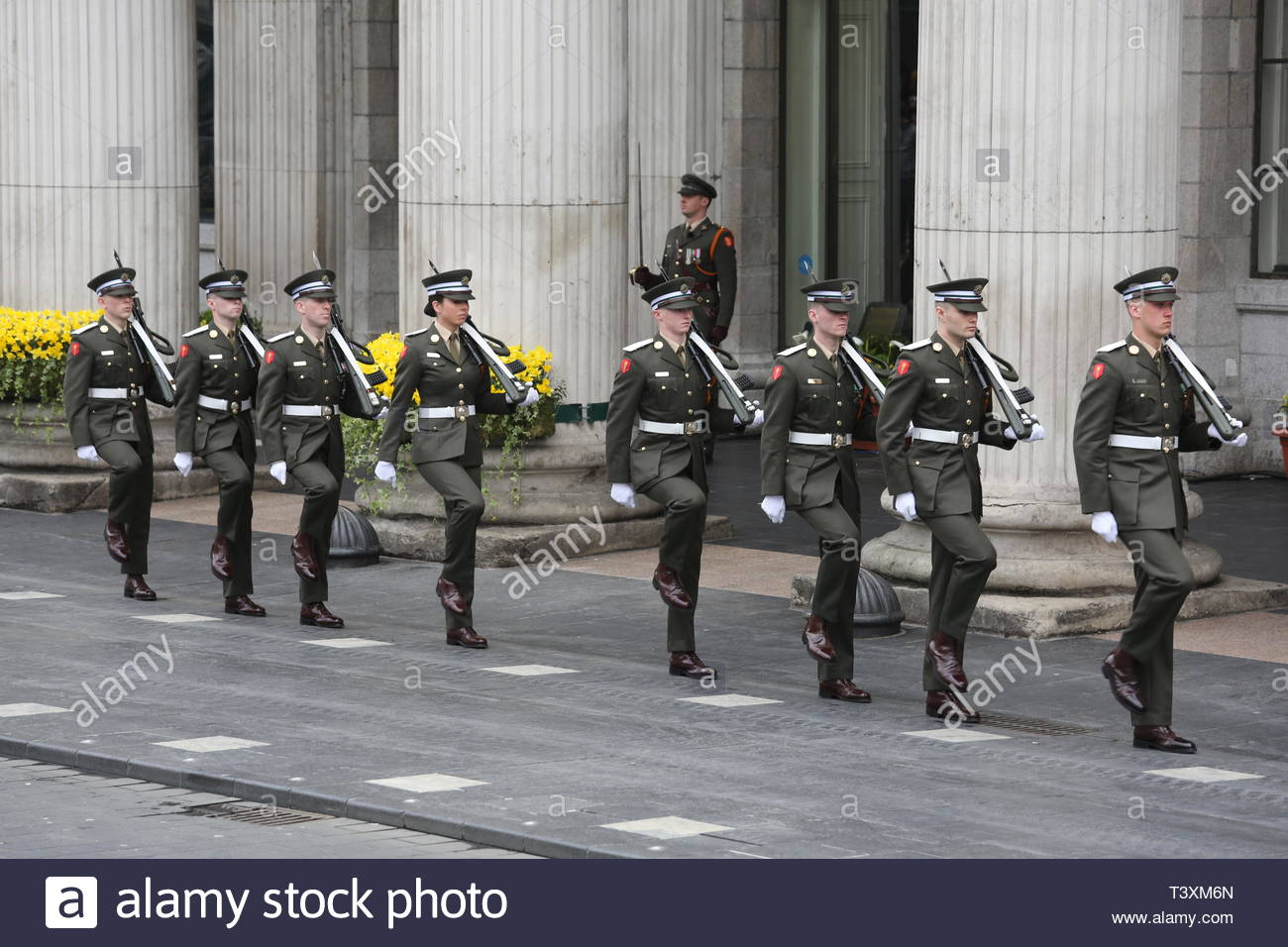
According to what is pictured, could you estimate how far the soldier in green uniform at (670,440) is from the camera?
12.0 metres

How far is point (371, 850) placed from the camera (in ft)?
28.0

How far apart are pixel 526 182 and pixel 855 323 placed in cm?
655

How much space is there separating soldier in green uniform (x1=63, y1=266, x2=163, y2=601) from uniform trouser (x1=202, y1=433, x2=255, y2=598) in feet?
2.29

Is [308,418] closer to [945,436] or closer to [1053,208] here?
[945,436]

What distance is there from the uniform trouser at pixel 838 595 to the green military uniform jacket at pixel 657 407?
3.35 ft

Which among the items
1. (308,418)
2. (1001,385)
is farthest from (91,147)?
(1001,385)

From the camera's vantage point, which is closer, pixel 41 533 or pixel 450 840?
pixel 450 840

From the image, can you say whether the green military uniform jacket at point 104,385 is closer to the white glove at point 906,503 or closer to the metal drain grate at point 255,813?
the white glove at point 906,503

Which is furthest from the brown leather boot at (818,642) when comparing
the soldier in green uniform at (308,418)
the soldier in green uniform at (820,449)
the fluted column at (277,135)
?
the fluted column at (277,135)

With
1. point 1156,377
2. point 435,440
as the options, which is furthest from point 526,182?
point 1156,377

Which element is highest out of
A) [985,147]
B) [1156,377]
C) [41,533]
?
[985,147]

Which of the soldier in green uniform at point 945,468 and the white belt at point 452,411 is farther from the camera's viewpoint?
the white belt at point 452,411

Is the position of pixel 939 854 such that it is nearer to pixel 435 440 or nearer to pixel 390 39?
pixel 435 440

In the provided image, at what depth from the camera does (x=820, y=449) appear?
457 inches
